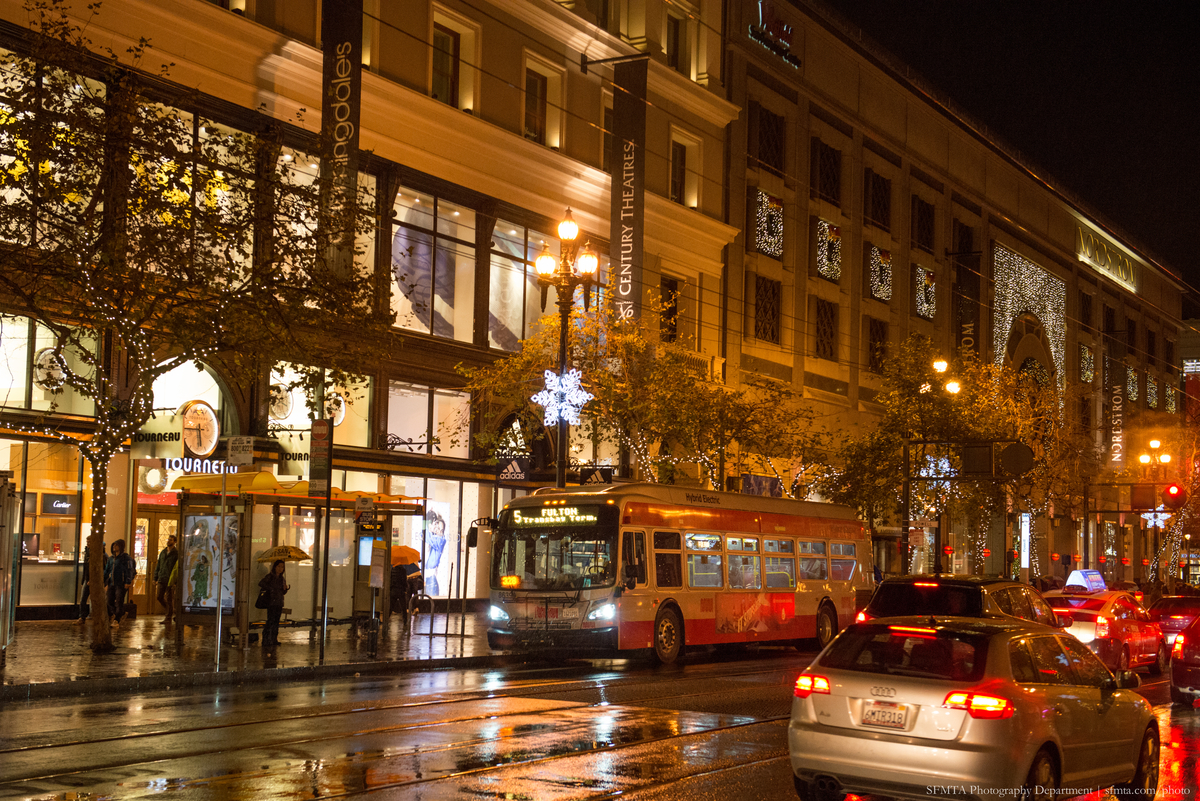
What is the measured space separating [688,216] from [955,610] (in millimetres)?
28012

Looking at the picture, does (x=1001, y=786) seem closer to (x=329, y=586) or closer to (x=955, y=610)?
(x=955, y=610)

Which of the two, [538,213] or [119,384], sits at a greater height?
[538,213]

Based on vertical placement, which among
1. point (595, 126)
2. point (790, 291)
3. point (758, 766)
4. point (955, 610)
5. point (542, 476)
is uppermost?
point (595, 126)

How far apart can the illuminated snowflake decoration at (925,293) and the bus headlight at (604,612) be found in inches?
1610

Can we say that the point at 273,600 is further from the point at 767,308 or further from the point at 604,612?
the point at 767,308

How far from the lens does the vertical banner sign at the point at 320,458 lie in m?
21.3

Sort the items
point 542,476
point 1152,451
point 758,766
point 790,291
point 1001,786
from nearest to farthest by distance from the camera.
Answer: point 1001,786
point 758,766
point 542,476
point 790,291
point 1152,451

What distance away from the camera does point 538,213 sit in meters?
38.4

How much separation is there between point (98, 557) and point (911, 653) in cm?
1475

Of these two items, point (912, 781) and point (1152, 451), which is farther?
point (1152, 451)

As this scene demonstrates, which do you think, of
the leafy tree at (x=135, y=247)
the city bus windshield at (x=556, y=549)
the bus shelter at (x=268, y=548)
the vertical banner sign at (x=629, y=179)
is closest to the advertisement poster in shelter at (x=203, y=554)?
the bus shelter at (x=268, y=548)

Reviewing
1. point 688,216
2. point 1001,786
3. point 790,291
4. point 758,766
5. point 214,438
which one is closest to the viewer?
point 1001,786

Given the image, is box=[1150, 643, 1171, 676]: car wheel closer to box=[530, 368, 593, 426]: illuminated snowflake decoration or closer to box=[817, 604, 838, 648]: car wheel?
box=[817, 604, 838, 648]: car wheel

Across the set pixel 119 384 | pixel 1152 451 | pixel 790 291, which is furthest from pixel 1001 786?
pixel 1152 451
